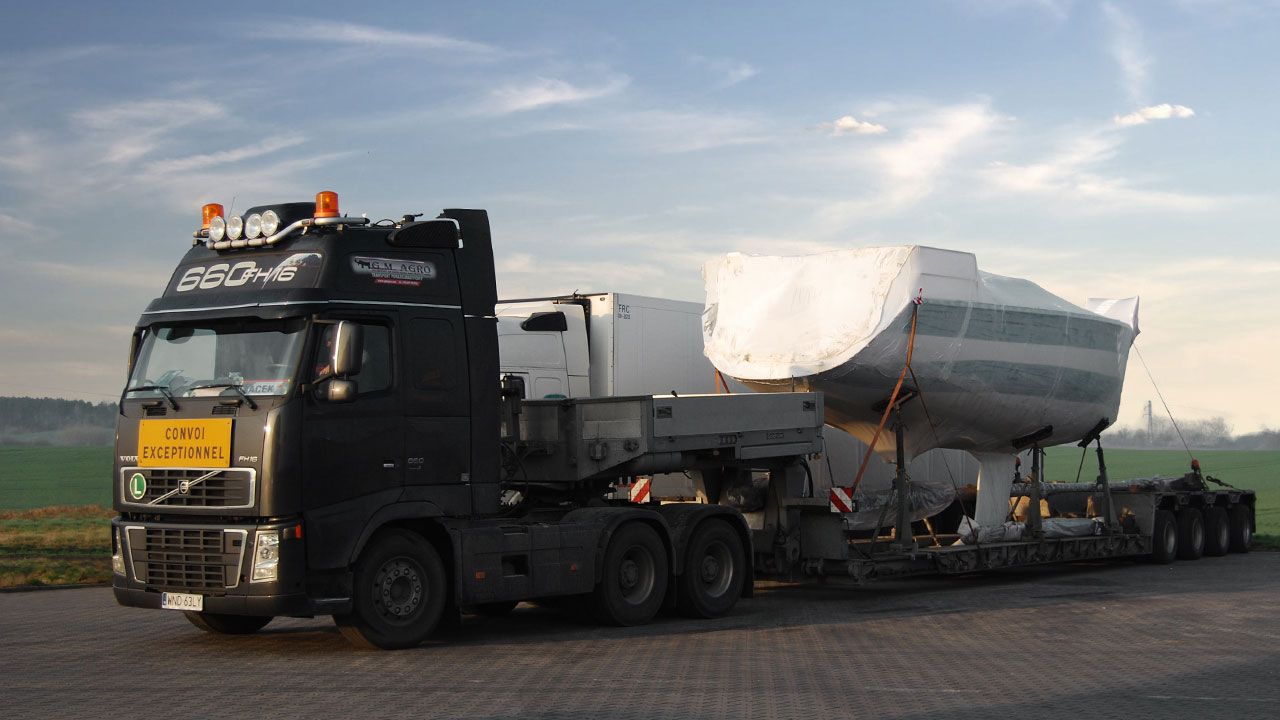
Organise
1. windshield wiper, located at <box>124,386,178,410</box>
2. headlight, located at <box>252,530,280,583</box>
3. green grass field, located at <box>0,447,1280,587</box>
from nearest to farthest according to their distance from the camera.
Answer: headlight, located at <box>252,530,280,583</box>, windshield wiper, located at <box>124,386,178,410</box>, green grass field, located at <box>0,447,1280,587</box>

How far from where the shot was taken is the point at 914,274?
51.6 ft

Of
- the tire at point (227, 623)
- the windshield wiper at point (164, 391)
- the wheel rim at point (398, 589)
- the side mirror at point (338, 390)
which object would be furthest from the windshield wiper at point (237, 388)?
the tire at point (227, 623)

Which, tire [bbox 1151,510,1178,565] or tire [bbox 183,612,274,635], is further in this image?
tire [bbox 1151,510,1178,565]

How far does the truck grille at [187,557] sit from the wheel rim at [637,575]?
4034 mm

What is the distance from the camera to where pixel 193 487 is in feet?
36.7

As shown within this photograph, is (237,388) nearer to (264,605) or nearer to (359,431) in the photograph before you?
(359,431)

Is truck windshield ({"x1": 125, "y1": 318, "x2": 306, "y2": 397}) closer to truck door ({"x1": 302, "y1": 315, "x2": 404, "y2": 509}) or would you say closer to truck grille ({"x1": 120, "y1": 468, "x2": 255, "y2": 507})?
truck door ({"x1": 302, "y1": 315, "x2": 404, "y2": 509})

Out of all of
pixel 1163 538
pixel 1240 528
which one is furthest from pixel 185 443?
pixel 1240 528

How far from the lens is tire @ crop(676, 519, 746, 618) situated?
1407 centimetres

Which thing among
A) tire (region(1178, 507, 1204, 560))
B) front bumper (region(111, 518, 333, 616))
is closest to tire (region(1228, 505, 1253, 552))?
tire (region(1178, 507, 1204, 560))

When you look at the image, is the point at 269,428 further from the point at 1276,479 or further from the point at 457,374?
the point at 1276,479

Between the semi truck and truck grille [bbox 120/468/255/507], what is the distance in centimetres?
2

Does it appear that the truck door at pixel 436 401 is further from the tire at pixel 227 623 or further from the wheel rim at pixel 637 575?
the tire at pixel 227 623

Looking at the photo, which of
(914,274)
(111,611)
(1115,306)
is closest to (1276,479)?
(1115,306)
